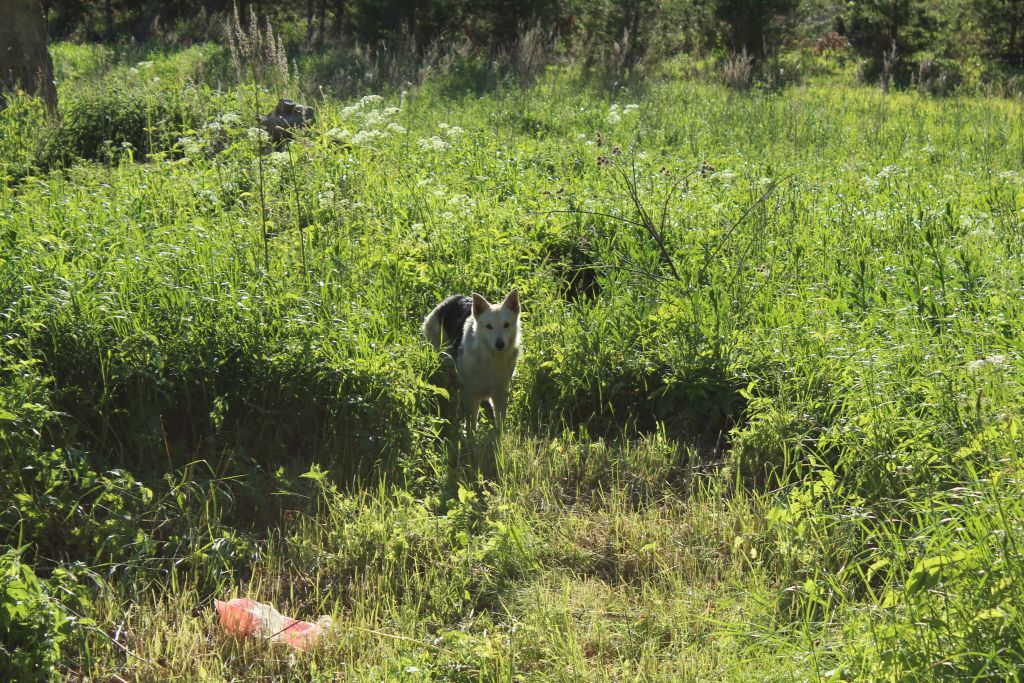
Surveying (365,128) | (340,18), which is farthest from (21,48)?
(340,18)

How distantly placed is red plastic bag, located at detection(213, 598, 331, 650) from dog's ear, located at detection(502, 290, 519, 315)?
2320 millimetres

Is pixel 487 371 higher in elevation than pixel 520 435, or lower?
higher

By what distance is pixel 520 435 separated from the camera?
5.68 m

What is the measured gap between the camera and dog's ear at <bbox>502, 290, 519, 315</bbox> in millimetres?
5664

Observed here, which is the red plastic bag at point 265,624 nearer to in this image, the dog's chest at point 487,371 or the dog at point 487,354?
the dog at point 487,354

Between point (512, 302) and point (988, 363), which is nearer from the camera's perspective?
point (988, 363)

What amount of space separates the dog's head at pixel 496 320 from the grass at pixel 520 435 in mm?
483

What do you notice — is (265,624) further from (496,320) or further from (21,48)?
(21,48)

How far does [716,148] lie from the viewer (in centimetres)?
1075

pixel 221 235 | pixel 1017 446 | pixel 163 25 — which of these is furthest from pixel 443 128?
pixel 163 25

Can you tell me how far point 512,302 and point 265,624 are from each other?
254 centimetres

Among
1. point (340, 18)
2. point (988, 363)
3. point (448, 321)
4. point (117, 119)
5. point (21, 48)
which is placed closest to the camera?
point (988, 363)

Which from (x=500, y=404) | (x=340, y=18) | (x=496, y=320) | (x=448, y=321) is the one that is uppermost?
(x=340, y=18)

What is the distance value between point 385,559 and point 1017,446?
285 cm
